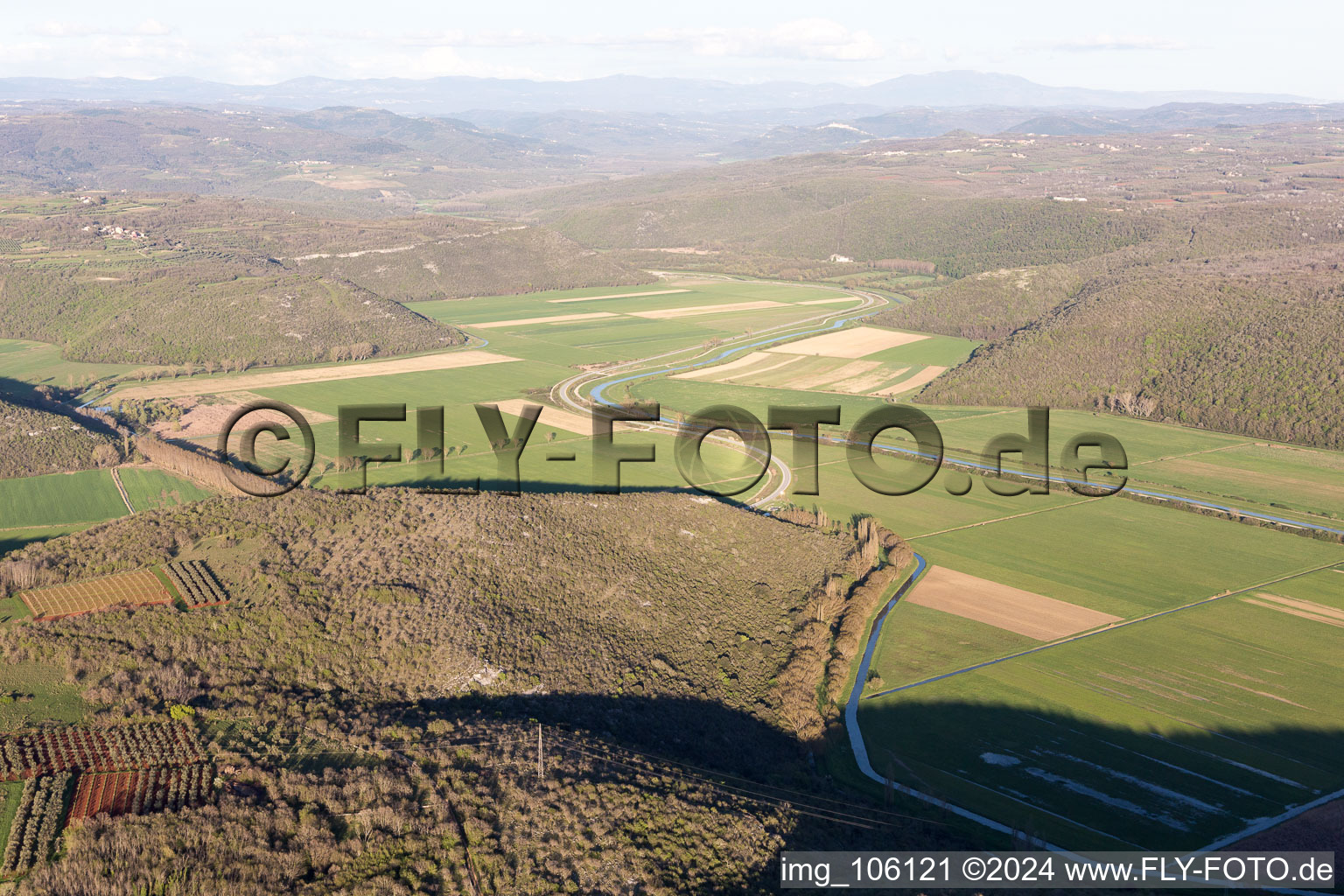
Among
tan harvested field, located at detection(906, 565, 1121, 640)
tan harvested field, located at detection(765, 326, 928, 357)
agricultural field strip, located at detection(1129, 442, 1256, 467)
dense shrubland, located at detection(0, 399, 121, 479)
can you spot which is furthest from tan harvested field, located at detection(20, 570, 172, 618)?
tan harvested field, located at detection(765, 326, 928, 357)

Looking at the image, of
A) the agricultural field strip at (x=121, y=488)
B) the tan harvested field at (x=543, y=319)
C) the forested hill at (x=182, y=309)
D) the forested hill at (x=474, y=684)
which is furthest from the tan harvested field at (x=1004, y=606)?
the tan harvested field at (x=543, y=319)

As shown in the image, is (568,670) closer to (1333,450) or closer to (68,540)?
(68,540)

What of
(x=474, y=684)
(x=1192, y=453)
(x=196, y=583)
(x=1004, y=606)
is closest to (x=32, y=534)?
(x=196, y=583)

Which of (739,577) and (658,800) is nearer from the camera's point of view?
(658,800)

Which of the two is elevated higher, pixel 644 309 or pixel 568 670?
pixel 644 309

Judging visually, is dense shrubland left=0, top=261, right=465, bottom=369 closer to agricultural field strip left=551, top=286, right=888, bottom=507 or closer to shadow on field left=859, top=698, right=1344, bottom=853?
agricultural field strip left=551, top=286, right=888, bottom=507

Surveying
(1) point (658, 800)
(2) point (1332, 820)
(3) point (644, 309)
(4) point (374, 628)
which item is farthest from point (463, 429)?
(3) point (644, 309)

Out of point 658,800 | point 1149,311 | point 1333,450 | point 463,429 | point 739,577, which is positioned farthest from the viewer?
point 1149,311
